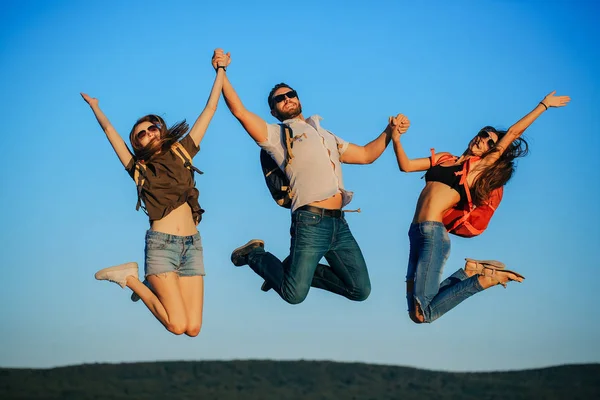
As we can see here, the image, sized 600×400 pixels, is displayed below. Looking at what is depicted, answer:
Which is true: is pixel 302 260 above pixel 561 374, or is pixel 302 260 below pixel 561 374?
below

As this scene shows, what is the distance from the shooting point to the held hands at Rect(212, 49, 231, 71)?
11.1m

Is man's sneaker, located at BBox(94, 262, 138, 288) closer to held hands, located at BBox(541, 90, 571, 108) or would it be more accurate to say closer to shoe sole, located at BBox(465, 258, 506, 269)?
shoe sole, located at BBox(465, 258, 506, 269)

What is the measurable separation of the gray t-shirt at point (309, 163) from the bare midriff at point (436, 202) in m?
0.96

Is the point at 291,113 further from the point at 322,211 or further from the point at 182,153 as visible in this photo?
the point at 182,153

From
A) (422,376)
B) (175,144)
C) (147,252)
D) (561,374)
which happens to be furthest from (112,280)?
(422,376)

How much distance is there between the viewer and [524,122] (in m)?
11.4

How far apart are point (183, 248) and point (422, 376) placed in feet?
195

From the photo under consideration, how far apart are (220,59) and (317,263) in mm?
2872

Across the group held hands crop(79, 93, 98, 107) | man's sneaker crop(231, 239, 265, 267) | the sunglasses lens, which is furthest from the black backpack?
held hands crop(79, 93, 98, 107)

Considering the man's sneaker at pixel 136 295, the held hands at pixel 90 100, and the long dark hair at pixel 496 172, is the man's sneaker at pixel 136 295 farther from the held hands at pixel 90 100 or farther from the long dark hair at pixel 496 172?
the long dark hair at pixel 496 172

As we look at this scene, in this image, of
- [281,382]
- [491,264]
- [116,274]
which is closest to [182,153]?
[116,274]

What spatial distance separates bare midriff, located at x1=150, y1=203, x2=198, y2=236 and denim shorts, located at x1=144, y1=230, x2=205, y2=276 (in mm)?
58

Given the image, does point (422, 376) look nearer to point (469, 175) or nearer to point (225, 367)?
point (225, 367)

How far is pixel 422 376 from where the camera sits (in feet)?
223
